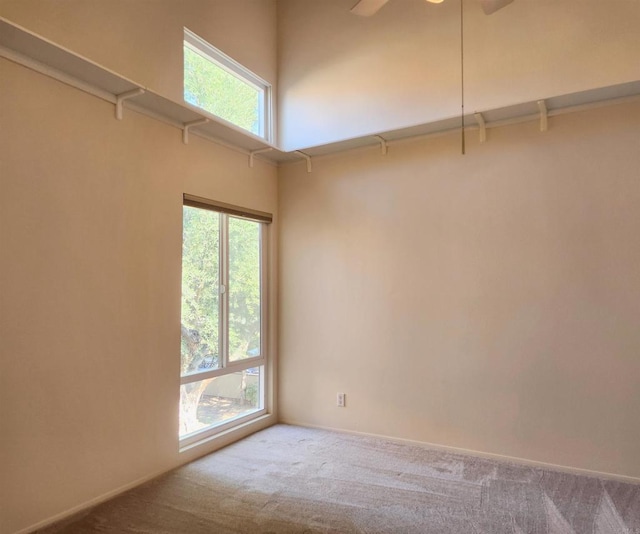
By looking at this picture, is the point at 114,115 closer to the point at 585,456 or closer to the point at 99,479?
the point at 99,479

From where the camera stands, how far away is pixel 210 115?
130 inches

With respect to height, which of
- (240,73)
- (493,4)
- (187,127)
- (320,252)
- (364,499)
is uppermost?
(240,73)

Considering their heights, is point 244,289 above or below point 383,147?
below

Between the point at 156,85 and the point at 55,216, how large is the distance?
47.2 inches

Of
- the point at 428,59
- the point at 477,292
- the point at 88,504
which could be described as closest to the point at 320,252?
the point at 477,292

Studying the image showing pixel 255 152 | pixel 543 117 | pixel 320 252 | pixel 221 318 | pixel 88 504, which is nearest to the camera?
pixel 88 504

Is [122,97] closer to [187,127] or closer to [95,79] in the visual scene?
[95,79]

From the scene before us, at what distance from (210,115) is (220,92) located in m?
0.65

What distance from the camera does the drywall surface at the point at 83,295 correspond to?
2359mm

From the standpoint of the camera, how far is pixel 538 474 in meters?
3.08

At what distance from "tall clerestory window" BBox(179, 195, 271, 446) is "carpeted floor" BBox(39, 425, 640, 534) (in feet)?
1.54

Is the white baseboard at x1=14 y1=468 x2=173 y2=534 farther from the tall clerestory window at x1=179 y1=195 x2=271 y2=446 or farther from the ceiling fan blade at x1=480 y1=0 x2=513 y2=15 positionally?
the ceiling fan blade at x1=480 y1=0 x2=513 y2=15

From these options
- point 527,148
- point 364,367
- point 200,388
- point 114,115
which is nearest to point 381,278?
point 364,367

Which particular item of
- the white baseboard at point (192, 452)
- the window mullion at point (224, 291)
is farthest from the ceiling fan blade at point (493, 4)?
the white baseboard at point (192, 452)
